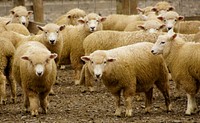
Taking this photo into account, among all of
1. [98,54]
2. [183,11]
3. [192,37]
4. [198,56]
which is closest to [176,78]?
[198,56]

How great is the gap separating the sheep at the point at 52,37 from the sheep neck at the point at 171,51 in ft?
9.34

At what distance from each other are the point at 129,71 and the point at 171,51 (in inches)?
34.5

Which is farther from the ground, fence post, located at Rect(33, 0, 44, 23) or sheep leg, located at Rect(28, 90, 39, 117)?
fence post, located at Rect(33, 0, 44, 23)

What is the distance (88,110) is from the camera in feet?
36.8

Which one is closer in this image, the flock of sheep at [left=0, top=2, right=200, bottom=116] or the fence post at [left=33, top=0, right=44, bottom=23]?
the flock of sheep at [left=0, top=2, right=200, bottom=116]

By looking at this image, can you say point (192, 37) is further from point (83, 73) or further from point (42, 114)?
point (42, 114)

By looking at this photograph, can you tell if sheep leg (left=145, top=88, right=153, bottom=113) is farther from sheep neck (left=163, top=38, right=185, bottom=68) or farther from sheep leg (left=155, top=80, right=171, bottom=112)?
sheep neck (left=163, top=38, right=185, bottom=68)

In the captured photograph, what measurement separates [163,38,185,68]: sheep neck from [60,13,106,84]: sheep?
11.9 feet

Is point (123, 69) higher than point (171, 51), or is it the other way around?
point (171, 51)

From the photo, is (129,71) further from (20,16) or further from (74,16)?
(20,16)

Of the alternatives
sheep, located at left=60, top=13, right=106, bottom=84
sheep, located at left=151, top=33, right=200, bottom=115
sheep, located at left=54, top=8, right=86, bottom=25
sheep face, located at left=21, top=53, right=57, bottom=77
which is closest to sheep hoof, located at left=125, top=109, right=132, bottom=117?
sheep, located at left=151, top=33, right=200, bottom=115

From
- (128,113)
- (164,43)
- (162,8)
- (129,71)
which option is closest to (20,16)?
(162,8)

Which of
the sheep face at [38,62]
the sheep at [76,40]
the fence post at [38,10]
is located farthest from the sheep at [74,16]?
the sheep face at [38,62]

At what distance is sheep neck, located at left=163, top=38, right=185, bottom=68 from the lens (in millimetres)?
10828
